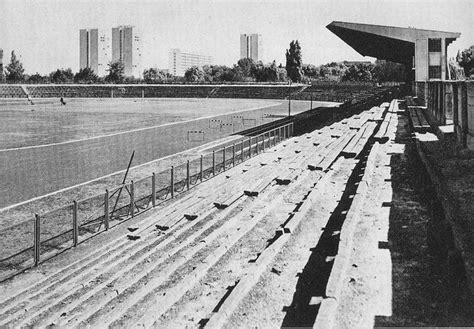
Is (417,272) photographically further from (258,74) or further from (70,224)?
(258,74)

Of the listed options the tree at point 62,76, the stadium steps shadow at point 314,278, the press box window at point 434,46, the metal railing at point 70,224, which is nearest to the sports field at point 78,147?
the metal railing at point 70,224

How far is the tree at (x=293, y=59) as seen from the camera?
503 feet

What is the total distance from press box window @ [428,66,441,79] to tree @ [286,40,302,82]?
373 feet

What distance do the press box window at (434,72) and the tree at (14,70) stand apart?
5674 inches

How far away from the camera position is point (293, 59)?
154 m

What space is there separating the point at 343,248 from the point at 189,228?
4.90 meters

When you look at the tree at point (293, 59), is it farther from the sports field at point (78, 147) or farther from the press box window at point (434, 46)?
the press box window at point (434, 46)

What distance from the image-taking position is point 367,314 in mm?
5840

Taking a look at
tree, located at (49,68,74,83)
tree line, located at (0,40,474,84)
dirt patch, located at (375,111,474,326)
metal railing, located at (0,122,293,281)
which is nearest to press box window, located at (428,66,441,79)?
metal railing, located at (0,122,293,281)

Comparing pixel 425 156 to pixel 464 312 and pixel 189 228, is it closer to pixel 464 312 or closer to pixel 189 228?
pixel 189 228

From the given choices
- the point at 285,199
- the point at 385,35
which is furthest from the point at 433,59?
the point at 285,199

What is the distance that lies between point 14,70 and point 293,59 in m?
88.0

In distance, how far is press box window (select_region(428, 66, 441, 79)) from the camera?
40094 mm

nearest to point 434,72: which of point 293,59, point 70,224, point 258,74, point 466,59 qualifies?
point 70,224
